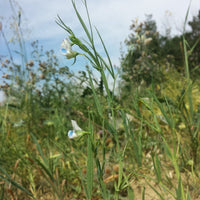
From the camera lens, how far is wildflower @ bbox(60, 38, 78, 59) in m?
0.78

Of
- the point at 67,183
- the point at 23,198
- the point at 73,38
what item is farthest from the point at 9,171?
the point at 73,38

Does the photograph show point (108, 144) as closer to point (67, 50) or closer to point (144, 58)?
point (144, 58)

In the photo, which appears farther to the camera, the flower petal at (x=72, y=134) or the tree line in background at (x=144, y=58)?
the tree line in background at (x=144, y=58)

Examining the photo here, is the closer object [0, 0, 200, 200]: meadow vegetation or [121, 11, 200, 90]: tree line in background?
[0, 0, 200, 200]: meadow vegetation

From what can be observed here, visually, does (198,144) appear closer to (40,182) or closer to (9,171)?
(40,182)

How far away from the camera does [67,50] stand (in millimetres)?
782

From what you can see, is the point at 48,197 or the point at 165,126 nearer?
the point at 48,197

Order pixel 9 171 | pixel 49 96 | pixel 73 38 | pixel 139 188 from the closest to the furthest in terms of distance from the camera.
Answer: pixel 73 38 → pixel 139 188 → pixel 9 171 → pixel 49 96

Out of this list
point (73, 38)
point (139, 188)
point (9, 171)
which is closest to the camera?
point (73, 38)

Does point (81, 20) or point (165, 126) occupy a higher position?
point (81, 20)

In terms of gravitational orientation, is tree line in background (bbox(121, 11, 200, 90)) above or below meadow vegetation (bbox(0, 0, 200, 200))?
above

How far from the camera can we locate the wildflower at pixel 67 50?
0.78 metres

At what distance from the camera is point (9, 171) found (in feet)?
4.65

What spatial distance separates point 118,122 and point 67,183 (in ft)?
1.78
